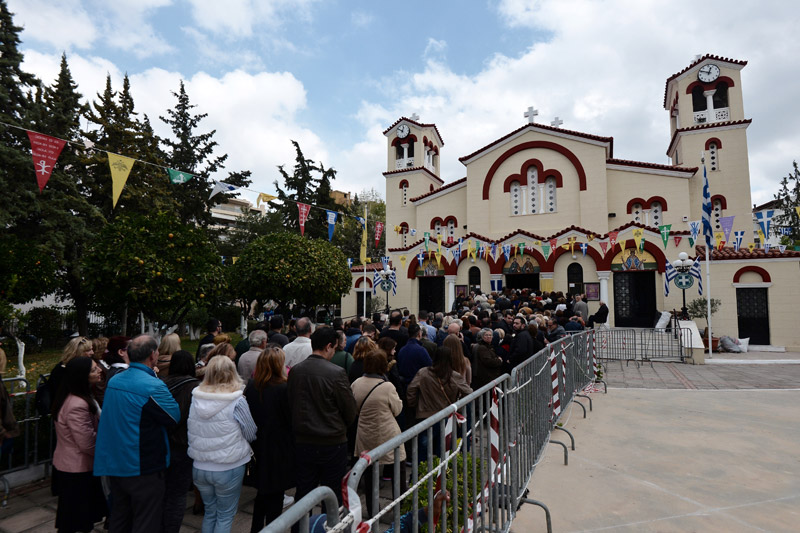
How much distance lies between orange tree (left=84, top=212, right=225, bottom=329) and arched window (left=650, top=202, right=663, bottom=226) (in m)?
22.4

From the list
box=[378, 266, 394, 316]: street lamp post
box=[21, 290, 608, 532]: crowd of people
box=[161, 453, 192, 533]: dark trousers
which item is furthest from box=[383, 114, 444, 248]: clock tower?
box=[161, 453, 192, 533]: dark trousers

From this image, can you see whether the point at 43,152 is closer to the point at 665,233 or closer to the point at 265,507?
the point at 265,507

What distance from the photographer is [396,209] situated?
3075 centimetres

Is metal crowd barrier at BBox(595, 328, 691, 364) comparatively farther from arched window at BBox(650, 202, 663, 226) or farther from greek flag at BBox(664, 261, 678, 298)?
arched window at BBox(650, 202, 663, 226)

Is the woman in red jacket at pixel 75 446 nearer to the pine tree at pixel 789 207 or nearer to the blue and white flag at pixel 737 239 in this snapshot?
the blue and white flag at pixel 737 239

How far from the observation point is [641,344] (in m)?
15.5

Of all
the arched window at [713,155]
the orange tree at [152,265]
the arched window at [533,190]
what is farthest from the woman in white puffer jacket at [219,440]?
the arched window at [713,155]

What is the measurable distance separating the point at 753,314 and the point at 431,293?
1543cm

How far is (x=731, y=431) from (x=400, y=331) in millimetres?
5823

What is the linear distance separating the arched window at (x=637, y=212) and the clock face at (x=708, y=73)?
7.72 metres

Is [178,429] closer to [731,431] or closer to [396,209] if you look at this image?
[731,431]

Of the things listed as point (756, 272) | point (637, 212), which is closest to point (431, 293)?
point (637, 212)

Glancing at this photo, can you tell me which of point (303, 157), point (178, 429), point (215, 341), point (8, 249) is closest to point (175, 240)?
point (215, 341)

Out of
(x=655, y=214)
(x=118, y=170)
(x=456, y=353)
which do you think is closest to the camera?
(x=456, y=353)
